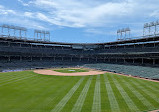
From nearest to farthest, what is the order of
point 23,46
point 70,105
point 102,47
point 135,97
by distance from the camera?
1. point 70,105
2. point 135,97
3. point 23,46
4. point 102,47

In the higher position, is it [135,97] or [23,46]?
[23,46]

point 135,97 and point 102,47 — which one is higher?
point 102,47

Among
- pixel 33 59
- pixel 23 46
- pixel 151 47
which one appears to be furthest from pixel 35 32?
pixel 151 47

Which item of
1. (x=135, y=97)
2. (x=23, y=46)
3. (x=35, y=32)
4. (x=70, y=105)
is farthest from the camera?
Result: (x=35, y=32)

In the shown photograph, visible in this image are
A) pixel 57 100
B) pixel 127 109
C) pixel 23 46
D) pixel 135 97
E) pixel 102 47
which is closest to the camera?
pixel 127 109

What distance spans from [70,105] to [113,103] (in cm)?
567

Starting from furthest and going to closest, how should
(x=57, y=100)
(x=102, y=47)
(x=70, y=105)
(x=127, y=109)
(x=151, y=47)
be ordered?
(x=102, y=47) → (x=151, y=47) → (x=57, y=100) → (x=70, y=105) → (x=127, y=109)

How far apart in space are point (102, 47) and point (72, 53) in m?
20.9

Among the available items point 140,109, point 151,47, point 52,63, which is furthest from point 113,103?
point 52,63

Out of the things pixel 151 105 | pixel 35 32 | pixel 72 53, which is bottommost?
pixel 151 105

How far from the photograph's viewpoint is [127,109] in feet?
46.5

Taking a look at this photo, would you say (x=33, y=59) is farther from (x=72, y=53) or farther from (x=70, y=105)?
(x=70, y=105)

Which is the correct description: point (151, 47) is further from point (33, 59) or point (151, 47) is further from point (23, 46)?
point (23, 46)

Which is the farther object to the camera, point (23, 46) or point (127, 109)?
point (23, 46)
